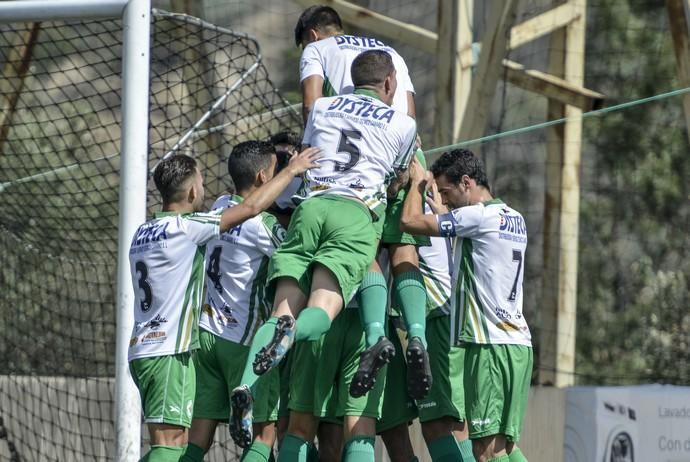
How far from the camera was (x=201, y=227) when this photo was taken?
670 cm

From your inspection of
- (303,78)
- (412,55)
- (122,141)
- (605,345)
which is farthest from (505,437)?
(412,55)

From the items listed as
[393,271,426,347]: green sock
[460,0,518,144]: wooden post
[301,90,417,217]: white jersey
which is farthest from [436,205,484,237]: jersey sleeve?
[460,0,518,144]: wooden post

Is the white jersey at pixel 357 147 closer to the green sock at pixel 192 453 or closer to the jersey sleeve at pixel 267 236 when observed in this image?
the jersey sleeve at pixel 267 236

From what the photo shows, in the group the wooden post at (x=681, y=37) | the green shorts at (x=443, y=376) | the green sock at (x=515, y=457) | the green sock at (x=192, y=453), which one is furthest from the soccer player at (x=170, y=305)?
the wooden post at (x=681, y=37)

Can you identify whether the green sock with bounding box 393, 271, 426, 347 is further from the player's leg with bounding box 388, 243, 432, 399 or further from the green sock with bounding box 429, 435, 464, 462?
the green sock with bounding box 429, 435, 464, 462

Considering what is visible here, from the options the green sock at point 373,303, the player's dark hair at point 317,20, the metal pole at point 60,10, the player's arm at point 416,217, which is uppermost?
the metal pole at point 60,10

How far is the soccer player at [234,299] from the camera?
7168 mm

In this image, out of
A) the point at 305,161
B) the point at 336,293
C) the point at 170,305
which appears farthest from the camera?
the point at 170,305

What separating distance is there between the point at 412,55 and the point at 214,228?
1289 cm

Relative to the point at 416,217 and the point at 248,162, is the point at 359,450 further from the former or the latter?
the point at 248,162

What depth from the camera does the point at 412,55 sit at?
19.2m

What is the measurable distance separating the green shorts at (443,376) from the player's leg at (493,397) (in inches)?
5.9

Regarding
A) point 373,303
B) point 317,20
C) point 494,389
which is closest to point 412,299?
point 373,303

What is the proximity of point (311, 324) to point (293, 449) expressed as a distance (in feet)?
2.26
